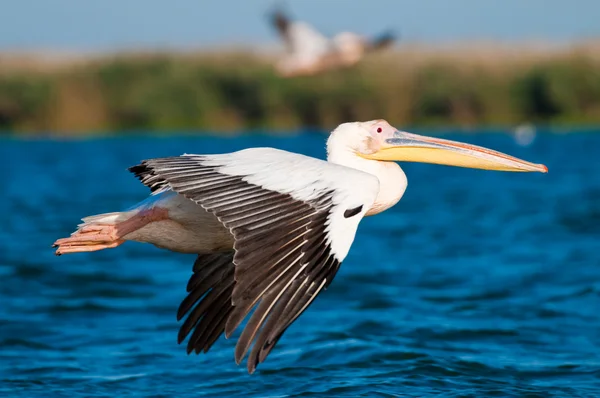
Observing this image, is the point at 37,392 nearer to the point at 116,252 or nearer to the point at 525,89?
the point at 116,252

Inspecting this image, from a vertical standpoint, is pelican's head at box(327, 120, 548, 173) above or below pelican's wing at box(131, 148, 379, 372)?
above

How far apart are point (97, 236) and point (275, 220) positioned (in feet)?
5.07

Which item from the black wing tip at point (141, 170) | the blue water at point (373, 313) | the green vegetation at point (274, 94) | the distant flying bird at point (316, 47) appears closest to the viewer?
→ the black wing tip at point (141, 170)

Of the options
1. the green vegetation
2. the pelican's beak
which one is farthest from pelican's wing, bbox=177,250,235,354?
the green vegetation

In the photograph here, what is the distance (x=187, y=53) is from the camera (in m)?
37.0

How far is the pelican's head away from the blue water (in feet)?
4.79

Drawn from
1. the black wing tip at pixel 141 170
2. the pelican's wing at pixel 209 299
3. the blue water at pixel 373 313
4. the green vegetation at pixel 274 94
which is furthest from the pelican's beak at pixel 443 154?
the green vegetation at pixel 274 94

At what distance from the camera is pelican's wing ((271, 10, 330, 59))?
18859 millimetres

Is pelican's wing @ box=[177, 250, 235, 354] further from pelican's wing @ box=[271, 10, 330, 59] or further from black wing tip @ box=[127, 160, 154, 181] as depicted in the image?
pelican's wing @ box=[271, 10, 330, 59]

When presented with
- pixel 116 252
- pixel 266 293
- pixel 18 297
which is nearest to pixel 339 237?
pixel 266 293

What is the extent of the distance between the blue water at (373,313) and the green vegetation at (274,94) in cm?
1479

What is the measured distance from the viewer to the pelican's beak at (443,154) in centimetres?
648

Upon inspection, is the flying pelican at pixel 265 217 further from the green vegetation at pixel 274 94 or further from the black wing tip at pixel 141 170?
the green vegetation at pixel 274 94

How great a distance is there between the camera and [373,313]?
9648 mm
